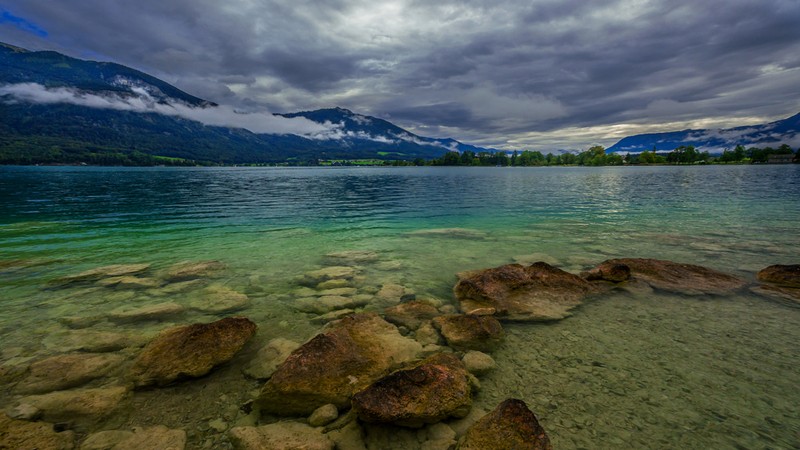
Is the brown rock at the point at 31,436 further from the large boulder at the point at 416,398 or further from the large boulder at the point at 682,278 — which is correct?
the large boulder at the point at 682,278

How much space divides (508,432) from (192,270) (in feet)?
51.9

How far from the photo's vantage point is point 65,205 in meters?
43.9

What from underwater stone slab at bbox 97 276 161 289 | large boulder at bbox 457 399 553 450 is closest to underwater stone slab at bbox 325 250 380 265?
underwater stone slab at bbox 97 276 161 289

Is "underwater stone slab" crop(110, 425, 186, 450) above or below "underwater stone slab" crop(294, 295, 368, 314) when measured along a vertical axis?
above

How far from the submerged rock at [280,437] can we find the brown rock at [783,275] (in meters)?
17.4

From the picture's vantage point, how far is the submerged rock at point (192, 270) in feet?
50.4

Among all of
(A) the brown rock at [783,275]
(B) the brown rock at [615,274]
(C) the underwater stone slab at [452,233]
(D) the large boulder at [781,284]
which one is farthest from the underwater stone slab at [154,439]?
(C) the underwater stone slab at [452,233]

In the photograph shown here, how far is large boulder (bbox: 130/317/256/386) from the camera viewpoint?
302 inches

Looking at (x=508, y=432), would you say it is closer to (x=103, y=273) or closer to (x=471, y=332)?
(x=471, y=332)

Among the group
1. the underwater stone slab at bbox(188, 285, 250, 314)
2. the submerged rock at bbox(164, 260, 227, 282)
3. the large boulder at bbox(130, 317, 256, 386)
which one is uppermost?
the large boulder at bbox(130, 317, 256, 386)

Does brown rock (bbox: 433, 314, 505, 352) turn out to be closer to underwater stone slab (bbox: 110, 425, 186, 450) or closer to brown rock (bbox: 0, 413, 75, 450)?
underwater stone slab (bbox: 110, 425, 186, 450)

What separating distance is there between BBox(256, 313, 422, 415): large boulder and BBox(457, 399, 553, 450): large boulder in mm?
2657

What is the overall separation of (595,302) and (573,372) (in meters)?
5.00

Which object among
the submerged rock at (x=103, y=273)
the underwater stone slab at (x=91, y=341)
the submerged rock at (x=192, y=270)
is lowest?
the submerged rock at (x=192, y=270)
